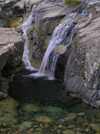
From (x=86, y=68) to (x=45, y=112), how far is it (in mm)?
4121

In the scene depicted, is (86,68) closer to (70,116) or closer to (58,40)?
(70,116)

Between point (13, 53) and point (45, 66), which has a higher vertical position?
point (13, 53)

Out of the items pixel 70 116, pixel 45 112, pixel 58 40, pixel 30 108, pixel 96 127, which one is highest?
pixel 58 40

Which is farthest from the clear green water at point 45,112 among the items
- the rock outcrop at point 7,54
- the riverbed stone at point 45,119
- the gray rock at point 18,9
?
the gray rock at point 18,9

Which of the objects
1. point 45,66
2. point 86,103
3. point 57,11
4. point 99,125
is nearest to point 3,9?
point 57,11

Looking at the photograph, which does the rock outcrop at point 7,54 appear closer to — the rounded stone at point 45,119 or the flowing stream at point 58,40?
the rounded stone at point 45,119

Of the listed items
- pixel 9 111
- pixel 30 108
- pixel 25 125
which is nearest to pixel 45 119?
pixel 25 125

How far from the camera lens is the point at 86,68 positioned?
38.8ft

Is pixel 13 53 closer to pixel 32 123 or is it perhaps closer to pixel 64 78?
pixel 64 78

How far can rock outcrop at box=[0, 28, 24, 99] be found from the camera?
1166 centimetres

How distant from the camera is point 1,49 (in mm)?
11641

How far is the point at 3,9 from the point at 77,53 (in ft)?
82.8

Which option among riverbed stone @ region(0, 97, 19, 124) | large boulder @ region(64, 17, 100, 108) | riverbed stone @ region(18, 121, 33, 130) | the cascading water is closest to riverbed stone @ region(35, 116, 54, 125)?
riverbed stone @ region(18, 121, 33, 130)

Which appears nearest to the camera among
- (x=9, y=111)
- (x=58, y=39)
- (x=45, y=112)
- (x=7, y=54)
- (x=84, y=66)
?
(x=9, y=111)
